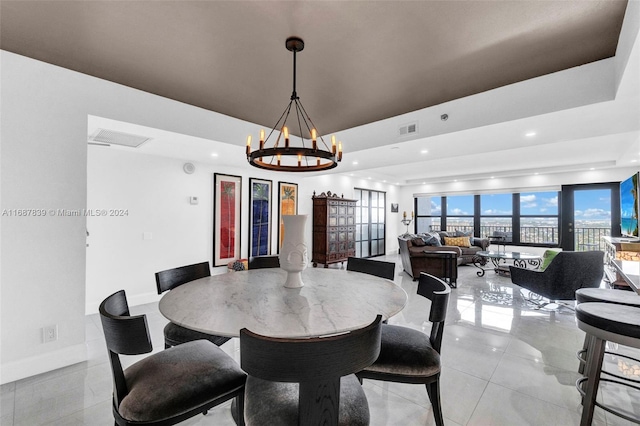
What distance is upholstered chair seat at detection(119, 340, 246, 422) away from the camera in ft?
3.83

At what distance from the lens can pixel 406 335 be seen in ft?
5.69

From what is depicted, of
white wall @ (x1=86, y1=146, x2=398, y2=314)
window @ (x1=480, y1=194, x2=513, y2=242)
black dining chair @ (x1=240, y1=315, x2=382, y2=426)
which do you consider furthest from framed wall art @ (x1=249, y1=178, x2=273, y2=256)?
window @ (x1=480, y1=194, x2=513, y2=242)

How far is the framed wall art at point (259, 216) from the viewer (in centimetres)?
558

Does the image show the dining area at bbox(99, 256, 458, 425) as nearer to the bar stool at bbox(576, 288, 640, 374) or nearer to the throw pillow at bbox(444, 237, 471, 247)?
the bar stool at bbox(576, 288, 640, 374)

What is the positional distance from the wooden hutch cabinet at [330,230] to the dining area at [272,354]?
4.64m

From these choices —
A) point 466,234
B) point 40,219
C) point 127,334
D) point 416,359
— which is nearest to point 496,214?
point 466,234

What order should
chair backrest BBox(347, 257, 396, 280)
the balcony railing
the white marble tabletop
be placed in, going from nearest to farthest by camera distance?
the white marble tabletop, chair backrest BBox(347, 257, 396, 280), the balcony railing

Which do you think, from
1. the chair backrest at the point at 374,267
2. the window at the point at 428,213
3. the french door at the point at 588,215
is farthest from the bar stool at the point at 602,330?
the window at the point at 428,213

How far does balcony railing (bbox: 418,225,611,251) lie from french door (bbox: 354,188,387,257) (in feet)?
7.70

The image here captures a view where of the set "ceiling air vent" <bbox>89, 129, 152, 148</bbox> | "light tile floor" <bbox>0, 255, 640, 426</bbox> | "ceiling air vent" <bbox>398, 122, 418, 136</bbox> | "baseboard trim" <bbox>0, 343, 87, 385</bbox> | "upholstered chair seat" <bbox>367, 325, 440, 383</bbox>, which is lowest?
"light tile floor" <bbox>0, 255, 640, 426</bbox>

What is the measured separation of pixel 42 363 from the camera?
2318 mm

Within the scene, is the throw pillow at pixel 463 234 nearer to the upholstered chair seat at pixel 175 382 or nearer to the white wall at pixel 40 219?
the upholstered chair seat at pixel 175 382

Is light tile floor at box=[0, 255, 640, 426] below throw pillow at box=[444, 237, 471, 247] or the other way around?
below

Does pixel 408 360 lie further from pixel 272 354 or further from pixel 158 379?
pixel 158 379
